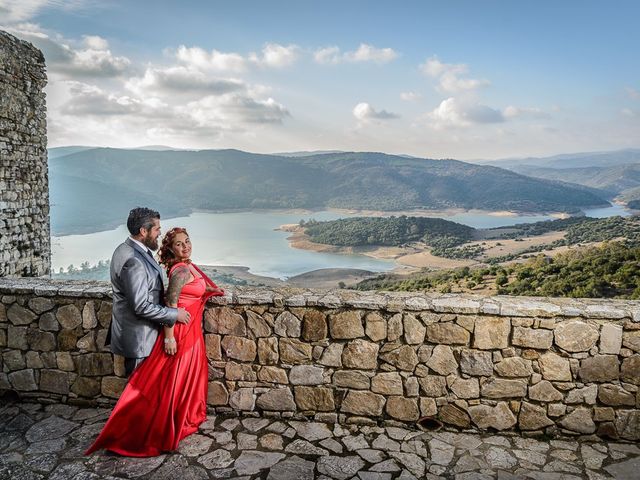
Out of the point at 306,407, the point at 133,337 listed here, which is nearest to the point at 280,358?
the point at 306,407

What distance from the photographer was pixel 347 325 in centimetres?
346

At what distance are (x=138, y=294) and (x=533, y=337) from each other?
2786 mm

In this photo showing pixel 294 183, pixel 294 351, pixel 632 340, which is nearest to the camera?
pixel 632 340

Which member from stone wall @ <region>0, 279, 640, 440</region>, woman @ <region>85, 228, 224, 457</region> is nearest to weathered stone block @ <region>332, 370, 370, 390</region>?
stone wall @ <region>0, 279, 640, 440</region>

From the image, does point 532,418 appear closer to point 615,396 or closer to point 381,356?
point 615,396

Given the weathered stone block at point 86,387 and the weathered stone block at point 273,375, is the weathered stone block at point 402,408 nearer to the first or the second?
the weathered stone block at point 273,375

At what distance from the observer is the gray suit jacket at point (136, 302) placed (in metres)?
2.99

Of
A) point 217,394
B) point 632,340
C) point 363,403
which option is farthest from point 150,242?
point 632,340

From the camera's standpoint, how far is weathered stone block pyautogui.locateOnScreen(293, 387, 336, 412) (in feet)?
11.7

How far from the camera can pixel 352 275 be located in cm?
3738

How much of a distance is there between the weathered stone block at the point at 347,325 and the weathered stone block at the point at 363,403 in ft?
1.54

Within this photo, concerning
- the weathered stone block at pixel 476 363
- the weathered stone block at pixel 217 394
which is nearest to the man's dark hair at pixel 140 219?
the weathered stone block at pixel 217 394

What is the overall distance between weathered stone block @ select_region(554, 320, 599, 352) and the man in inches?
106

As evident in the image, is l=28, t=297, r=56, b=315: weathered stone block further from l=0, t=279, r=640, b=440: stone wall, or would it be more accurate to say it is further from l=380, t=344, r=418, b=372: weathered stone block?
l=380, t=344, r=418, b=372: weathered stone block
